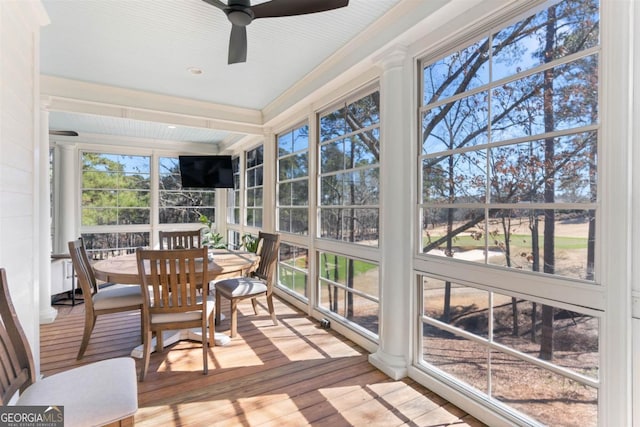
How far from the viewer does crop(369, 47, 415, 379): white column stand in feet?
7.75

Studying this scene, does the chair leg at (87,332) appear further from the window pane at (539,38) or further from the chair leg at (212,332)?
the window pane at (539,38)

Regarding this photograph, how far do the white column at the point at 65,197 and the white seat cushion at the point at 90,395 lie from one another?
4979 mm

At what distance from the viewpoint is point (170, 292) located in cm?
241

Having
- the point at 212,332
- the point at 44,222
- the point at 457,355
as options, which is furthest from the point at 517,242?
the point at 44,222

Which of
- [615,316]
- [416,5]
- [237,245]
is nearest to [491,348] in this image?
[615,316]

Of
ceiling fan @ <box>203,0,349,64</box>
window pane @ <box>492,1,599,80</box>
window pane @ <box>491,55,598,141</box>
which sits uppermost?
ceiling fan @ <box>203,0,349,64</box>

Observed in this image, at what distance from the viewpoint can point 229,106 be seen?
4.36 meters

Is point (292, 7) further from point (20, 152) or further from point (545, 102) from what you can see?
point (20, 152)

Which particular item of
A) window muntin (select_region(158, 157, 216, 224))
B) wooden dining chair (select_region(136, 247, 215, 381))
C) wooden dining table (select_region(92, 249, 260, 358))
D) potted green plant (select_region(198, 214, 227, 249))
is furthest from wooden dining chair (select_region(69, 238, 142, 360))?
window muntin (select_region(158, 157, 216, 224))

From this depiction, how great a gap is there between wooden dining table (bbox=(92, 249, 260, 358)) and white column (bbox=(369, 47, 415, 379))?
1.33m

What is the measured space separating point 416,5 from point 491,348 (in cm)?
226

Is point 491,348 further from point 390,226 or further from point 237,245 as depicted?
point 237,245

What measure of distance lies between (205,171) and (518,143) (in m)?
5.00

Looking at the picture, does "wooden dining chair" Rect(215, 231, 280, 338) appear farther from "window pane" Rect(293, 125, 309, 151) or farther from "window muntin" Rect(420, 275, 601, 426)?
"window muntin" Rect(420, 275, 601, 426)
